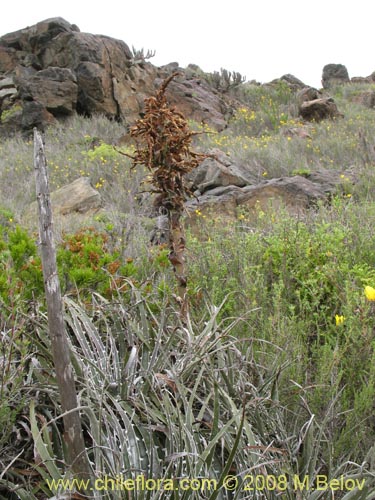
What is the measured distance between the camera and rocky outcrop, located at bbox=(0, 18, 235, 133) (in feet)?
51.7

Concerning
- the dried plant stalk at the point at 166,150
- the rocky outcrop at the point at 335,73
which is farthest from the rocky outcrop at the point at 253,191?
the rocky outcrop at the point at 335,73

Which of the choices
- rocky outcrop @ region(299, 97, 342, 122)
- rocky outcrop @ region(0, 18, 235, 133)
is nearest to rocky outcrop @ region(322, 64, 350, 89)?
rocky outcrop @ region(0, 18, 235, 133)

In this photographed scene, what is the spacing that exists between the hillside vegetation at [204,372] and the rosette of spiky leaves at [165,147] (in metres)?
0.30

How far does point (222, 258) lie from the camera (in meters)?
4.25

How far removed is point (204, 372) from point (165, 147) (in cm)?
110

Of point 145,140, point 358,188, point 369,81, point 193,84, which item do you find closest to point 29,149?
point 193,84

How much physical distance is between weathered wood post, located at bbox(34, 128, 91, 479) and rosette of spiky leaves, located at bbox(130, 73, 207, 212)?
0.91 meters

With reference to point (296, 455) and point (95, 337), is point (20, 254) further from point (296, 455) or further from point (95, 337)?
point (296, 455)

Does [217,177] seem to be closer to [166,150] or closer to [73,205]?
[73,205]

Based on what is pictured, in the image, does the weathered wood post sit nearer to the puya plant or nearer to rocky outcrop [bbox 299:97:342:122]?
the puya plant

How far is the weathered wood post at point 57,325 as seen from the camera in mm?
1594

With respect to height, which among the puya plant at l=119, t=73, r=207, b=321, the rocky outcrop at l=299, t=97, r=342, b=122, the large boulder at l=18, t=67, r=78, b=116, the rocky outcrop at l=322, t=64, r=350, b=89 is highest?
the rocky outcrop at l=322, t=64, r=350, b=89

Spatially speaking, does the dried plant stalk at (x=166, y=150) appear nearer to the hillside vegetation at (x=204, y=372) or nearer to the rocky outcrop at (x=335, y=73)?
the hillside vegetation at (x=204, y=372)

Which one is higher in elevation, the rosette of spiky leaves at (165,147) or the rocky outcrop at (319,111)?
the rocky outcrop at (319,111)
